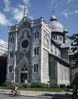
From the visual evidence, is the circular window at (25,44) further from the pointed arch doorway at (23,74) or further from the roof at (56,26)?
the roof at (56,26)

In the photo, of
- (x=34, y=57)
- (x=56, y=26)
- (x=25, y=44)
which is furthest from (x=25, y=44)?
(x=56, y=26)

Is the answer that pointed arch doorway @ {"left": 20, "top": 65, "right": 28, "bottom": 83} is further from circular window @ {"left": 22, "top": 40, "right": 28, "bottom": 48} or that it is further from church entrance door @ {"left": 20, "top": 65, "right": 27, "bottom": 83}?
circular window @ {"left": 22, "top": 40, "right": 28, "bottom": 48}

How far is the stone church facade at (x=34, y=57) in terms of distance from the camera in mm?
56731

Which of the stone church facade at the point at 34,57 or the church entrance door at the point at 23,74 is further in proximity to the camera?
the church entrance door at the point at 23,74

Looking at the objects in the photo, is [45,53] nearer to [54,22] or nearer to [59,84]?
[59,84]

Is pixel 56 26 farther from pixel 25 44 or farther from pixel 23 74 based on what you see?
pixel 23 74

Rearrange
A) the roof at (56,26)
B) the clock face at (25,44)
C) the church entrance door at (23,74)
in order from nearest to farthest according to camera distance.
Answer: the church entrance door at (23,74)
the clock face at (25,44)
the roof at (56,26)

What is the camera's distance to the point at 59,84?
57375 mm

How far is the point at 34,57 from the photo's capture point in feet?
188

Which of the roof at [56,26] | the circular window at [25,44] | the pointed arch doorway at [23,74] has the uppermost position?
the roof at [56,26]

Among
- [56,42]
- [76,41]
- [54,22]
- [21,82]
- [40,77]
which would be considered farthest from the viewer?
[54,22]

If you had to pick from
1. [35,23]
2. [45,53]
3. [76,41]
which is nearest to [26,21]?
[35,23]

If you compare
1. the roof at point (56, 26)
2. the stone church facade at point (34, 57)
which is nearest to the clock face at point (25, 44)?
the stone church facade at point (34, 57)

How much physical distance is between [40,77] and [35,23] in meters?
13.7
